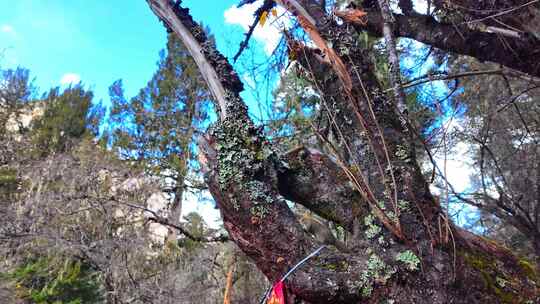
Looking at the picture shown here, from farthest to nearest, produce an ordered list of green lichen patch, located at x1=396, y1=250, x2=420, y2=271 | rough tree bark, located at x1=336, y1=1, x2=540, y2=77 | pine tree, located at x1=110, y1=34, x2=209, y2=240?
pine tree, located at x1=110, y1=34, x2=209, y2=240 → rough tree bark, located at x1=336, y1=1, x2=540, y2=77 → green lichen patch, located at x1=396, y1=250, x2=420, y2=271

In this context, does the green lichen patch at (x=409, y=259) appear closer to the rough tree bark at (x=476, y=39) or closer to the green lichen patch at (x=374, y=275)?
the green lichen patch at (x=374, y=275)

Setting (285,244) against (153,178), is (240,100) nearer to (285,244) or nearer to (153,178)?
(285,244)

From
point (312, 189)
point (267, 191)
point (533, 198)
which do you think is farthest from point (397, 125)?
point (533, 198)

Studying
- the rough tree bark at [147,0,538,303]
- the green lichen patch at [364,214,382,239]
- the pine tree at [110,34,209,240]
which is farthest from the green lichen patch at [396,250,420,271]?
the pine tree at [110,34,209,240]

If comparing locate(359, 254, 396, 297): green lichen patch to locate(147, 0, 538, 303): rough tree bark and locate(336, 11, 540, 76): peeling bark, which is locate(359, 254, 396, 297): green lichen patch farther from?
locate(336, 11, 540, 76): peeling bark

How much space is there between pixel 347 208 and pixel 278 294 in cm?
46

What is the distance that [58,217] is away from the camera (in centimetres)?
588

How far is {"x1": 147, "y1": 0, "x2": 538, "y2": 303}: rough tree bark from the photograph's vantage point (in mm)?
1291

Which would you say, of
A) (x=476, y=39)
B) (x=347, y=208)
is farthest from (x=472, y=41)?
(x=347, y=208)

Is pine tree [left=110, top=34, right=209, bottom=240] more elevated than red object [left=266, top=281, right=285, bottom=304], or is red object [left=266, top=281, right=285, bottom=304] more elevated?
pine tree [left=110, top=34, right=209, bottom=240]

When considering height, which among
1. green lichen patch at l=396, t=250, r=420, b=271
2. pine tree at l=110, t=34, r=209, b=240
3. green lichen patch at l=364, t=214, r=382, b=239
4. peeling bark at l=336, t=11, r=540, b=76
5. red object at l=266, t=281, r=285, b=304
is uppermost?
pine tree at l=110, t=34, r=209, b=240

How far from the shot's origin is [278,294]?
1.35m

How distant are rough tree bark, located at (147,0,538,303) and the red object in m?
0.04

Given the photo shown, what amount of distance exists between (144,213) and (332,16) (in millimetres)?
5819
